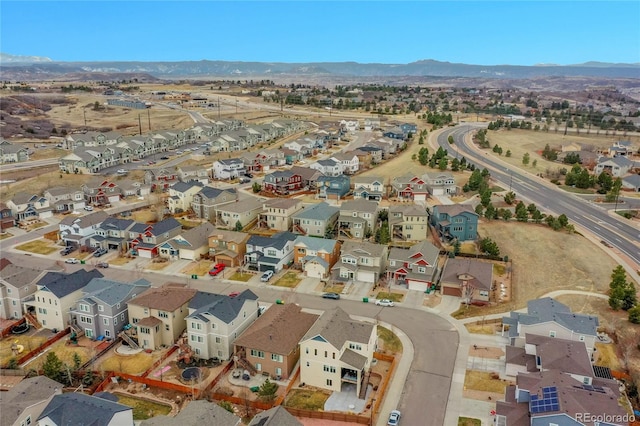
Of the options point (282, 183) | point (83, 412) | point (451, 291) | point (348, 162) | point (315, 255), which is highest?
point (348, 162)

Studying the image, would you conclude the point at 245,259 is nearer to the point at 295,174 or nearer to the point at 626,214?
the point at 295,174

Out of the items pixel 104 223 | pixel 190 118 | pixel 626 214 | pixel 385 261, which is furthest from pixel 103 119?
pixel 626 214

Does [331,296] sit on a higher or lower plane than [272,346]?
lower

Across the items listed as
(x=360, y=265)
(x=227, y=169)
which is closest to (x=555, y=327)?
(x=360, y=265)

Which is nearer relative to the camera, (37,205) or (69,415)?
(69,415)

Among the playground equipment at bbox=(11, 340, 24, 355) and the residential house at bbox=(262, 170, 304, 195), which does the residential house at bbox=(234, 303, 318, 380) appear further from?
the residential house at bbox=(262, 170, 304, 195)

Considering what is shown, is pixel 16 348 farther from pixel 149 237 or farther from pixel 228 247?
pixel 228 247

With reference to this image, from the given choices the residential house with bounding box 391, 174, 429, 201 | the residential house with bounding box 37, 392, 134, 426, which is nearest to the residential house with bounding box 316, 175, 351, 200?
the residential house with bounding box 391, 174, 429, 201

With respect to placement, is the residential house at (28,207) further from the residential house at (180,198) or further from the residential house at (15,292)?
the residential house at (15,292)
